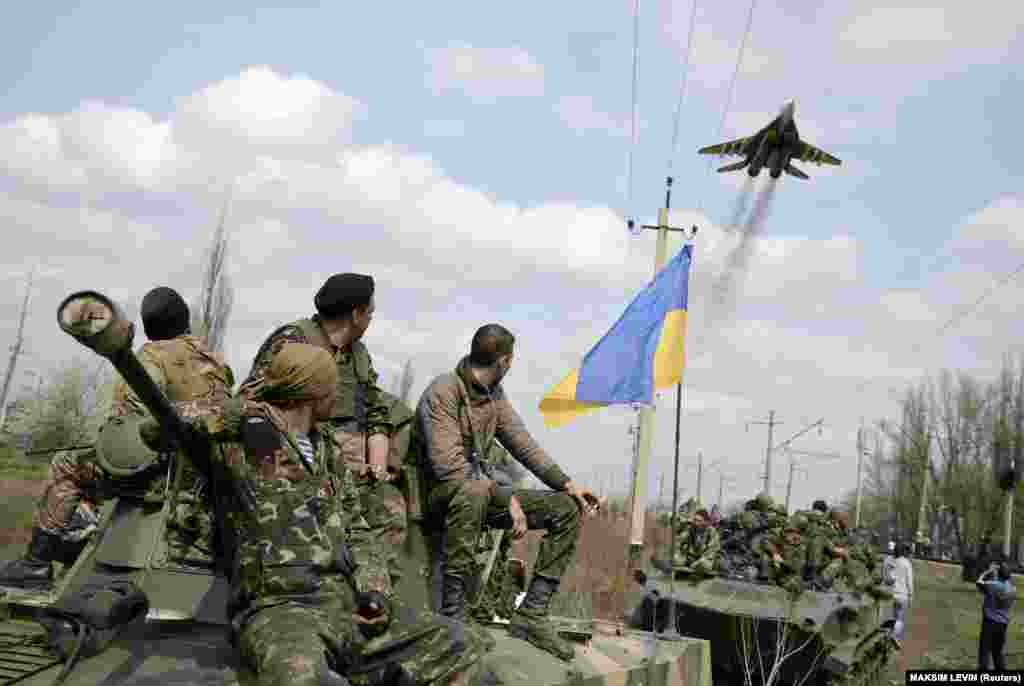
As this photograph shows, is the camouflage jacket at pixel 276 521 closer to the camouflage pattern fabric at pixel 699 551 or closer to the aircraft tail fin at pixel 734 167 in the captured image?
the camouflage pattern fabric at pixel 699 551

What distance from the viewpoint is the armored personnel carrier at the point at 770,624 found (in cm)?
1237

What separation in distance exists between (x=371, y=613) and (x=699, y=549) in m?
11.7

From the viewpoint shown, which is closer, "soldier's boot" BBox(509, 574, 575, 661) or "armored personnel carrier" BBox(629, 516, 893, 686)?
"soldier's boot" BBox(509, 574, 575, 661)

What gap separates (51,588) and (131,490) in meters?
0.62

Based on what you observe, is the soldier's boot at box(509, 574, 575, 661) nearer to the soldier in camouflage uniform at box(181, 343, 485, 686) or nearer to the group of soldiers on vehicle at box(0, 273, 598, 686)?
the group of soldiers on vehicle at box(0, 273, 598, 686)

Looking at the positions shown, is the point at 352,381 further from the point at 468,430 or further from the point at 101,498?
the point at 101,498

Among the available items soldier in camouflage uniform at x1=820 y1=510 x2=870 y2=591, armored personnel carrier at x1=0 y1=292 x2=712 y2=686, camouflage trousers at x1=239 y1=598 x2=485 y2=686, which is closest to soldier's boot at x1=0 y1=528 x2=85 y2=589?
armored personnel carrier at x1=0 y1=292 x2=712 y2=686

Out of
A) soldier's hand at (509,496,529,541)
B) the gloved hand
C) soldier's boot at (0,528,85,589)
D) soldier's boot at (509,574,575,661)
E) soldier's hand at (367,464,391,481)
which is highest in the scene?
soldier's hand at (367,464,391,481)

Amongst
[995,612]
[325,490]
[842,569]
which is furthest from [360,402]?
[995,612]

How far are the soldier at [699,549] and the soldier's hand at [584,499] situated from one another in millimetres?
7915

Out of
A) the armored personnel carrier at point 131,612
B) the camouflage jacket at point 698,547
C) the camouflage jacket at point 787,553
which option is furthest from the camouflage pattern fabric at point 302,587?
the camouflage jacket at point 698,547

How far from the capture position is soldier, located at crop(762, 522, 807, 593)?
14.0m

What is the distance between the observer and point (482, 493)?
20.0 feet

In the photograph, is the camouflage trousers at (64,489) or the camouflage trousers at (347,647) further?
the camouflage trousers at (64,489)
